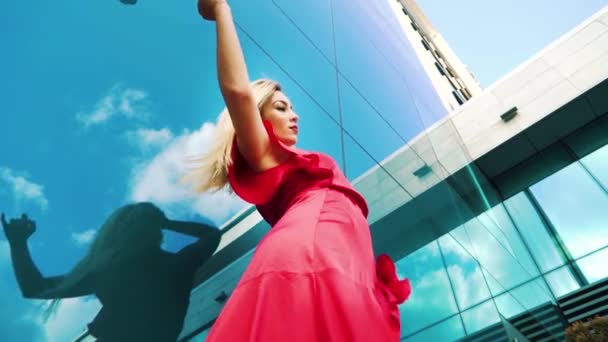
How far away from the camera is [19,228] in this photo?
701 mm

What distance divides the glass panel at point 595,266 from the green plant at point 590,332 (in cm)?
183

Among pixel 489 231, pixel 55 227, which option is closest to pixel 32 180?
pixel 55 227

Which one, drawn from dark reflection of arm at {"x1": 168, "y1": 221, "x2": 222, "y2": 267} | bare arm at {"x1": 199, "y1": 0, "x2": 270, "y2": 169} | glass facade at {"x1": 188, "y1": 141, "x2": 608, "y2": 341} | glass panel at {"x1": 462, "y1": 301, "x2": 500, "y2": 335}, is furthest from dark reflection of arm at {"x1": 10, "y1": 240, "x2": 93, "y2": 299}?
glass panel at {"x1": 462, "y1": 301, "x2": 500, "y2": 335}

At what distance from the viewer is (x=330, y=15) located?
250 centimetres

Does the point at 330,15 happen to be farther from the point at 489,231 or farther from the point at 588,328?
the point at 588,328

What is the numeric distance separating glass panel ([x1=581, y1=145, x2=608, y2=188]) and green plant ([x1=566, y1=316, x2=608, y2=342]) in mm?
2729

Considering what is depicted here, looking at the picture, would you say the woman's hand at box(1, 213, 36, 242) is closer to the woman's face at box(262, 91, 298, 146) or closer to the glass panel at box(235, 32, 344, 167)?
the woman's face at box(262, 91, 298, 146)

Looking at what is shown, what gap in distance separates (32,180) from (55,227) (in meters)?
0.09

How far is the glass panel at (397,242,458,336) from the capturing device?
5.48 ft

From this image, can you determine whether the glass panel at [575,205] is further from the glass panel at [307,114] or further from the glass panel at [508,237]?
the glass panel at [307,114]

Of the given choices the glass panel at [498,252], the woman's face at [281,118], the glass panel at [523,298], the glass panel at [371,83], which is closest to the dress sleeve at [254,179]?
the woman's face at [281,118]

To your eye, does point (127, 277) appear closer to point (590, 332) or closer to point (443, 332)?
point (443, 332)

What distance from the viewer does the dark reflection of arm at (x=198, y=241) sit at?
991 millimetres

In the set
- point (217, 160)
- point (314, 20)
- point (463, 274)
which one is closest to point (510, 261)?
point (463, 274)
